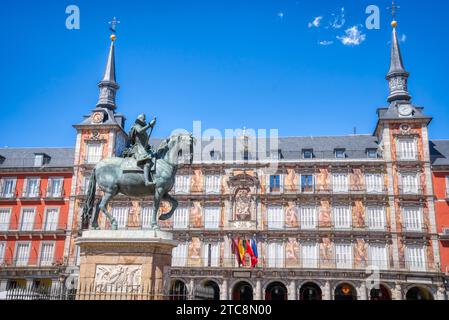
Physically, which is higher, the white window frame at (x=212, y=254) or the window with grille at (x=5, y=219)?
the window with grille at (x=5, y=219)

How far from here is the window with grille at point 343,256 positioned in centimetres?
3775

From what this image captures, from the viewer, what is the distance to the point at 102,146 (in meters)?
43.1

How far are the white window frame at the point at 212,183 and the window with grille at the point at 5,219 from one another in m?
19.8

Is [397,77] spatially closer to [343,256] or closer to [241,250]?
[343,256]

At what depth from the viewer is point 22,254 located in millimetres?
41094

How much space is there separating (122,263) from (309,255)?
3080 centimetres

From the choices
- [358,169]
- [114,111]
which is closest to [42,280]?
[114,111]

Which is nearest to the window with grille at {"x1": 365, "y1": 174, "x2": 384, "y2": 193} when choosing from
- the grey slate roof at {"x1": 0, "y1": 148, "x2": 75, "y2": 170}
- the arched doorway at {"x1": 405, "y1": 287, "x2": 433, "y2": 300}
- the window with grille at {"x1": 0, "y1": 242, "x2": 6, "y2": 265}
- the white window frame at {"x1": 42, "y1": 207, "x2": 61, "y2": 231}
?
the arched doorway at {"x1": 405, "y1": 287, "x2": 433, "y2": 300}

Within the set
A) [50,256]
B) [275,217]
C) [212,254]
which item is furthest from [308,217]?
[50,256]

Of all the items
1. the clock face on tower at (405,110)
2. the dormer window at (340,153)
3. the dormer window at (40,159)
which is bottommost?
the dormer window at (40,159)

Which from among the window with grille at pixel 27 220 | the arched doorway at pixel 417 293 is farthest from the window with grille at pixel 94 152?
the arched doorway at pixel 417 293

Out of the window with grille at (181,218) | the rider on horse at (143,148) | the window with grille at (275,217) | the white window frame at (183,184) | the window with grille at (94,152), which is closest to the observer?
the rider on horse at (143,148)

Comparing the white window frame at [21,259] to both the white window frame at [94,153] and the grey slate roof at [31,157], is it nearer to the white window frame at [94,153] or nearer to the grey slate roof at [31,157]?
the grey slate roof at [31,157]
